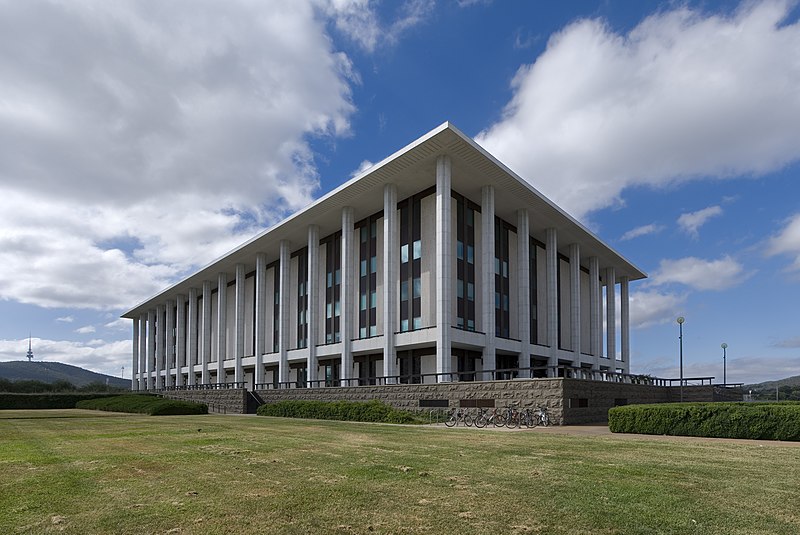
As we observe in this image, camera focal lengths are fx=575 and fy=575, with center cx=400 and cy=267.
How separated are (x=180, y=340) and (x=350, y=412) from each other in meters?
57.4

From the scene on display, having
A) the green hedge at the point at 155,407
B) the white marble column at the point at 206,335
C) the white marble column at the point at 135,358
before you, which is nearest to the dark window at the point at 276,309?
the white marble column at the point at 206,335

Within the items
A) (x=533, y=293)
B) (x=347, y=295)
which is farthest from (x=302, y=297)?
(x=533, y=293)

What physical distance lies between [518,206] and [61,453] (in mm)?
38379

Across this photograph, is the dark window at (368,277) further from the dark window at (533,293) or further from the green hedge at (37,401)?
the green hedge at (37,401)

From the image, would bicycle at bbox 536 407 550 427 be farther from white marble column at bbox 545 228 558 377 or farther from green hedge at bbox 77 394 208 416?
green hedge at bbox 77 394 208 416

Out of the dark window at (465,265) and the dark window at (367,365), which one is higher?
the dark window at (465,265)

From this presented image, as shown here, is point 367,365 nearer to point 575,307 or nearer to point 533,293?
point 533,293

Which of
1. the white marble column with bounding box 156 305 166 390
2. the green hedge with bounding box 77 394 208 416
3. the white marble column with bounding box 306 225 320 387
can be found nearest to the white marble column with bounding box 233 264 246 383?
the green hedge with bounding box 77 394 208 416

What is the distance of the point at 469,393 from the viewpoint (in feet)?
104

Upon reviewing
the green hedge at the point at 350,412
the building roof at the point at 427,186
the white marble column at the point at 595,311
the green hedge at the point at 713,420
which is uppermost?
the building roof at the point at 427,186

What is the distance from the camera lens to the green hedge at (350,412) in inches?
1202

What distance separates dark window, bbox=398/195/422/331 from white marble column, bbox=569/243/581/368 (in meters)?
19.8

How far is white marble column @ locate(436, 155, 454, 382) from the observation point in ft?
124

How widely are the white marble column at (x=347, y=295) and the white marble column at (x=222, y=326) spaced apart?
26.1 meters
